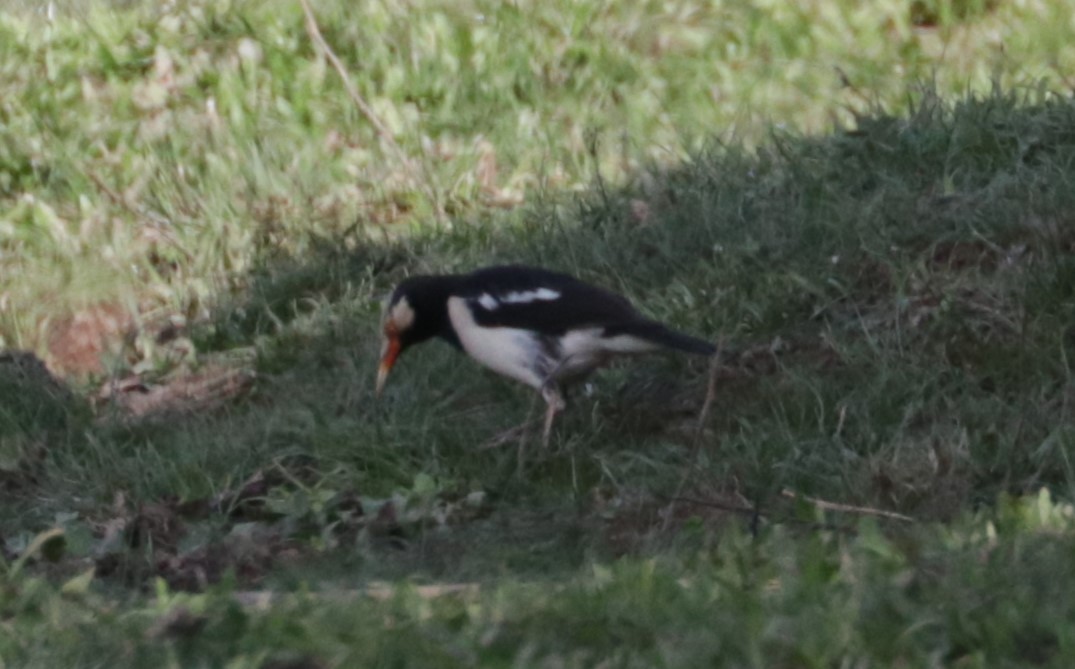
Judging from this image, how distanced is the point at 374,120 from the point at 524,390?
3240 millimetres

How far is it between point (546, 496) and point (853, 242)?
1.76 m

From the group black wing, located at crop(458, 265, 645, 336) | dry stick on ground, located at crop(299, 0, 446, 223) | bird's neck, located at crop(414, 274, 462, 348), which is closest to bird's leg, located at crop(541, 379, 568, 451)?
black wing, located at crop(458, 265, 645, 336)

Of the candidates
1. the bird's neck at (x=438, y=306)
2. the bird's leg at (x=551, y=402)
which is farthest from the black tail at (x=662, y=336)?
the bird's neck at (x=438, y=306)

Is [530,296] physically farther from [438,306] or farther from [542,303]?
[438,306]

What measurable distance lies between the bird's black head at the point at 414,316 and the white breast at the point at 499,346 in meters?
0.09

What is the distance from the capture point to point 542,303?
677cm

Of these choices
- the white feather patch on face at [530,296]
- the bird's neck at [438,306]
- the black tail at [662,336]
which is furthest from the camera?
the bird's neck at [438,306]

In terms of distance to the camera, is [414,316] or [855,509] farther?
[414,316]

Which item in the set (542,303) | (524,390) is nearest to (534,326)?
(542,303)

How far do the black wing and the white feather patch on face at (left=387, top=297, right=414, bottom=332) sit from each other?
0.25 m

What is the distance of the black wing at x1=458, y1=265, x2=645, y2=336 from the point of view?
262 inches

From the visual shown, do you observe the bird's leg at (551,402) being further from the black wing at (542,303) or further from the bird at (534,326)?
the black wing at (542,303)

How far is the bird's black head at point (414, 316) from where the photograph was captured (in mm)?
7141

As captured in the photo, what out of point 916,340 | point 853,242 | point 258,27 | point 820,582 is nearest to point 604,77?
point 258,27
